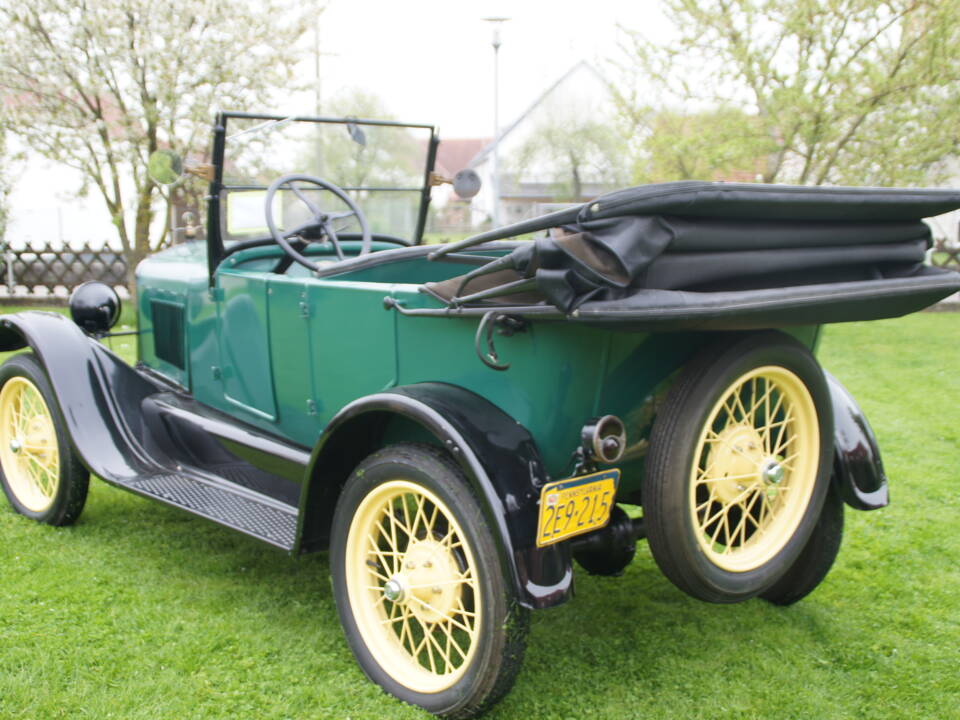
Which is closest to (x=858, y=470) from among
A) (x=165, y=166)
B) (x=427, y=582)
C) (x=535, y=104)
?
(x=427, y=582)

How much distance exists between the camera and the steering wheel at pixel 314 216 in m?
3.52

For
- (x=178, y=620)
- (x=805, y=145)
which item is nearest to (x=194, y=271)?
(x=178, y=620)

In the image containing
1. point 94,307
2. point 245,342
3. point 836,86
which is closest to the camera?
point 245,342

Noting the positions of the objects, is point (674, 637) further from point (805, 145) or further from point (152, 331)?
point (805, 145)

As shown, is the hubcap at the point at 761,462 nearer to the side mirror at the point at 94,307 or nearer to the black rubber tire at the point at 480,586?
the black rubber tire at the point at 480,586

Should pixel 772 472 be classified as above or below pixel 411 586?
above

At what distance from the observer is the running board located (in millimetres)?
2848

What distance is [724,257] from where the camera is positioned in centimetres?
206

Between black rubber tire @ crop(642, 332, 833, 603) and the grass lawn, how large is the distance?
19.4 inches

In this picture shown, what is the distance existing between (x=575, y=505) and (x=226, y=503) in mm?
1519

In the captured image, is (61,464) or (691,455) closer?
(691,455)

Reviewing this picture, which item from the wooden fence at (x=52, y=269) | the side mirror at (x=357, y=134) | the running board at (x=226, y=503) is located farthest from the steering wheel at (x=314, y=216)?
the wooden fence at (x=52, y=269)

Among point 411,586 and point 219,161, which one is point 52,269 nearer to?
point 219,161

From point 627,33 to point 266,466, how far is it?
35.0 feet
